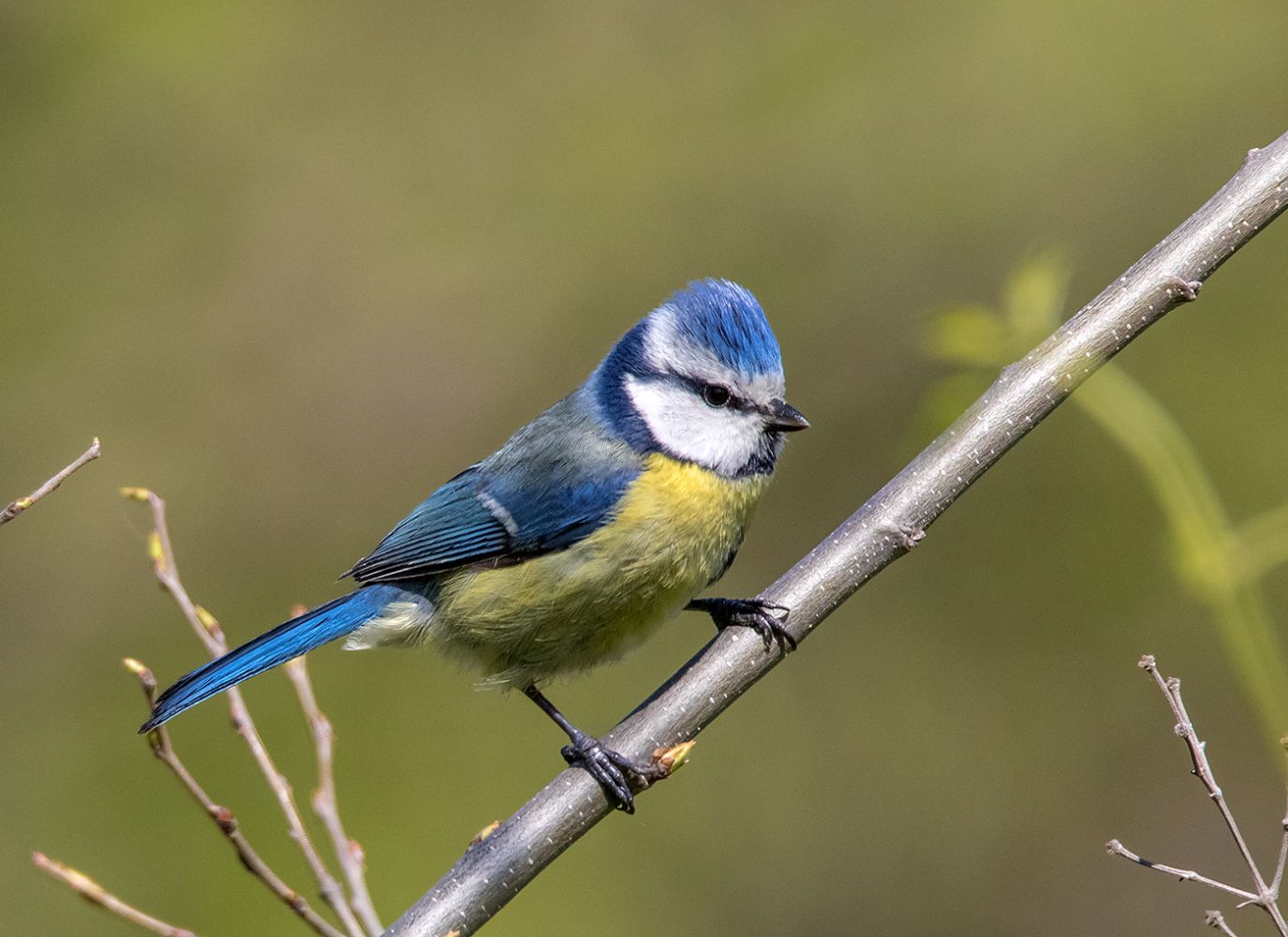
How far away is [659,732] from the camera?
219 cm

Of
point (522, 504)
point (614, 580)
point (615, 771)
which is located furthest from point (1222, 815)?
point (522, 504)

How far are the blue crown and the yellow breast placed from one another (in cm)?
25

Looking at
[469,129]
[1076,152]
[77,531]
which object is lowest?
[1076,152]

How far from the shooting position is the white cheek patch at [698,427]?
2777 millimetres

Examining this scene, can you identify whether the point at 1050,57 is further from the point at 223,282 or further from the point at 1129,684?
the point at 223,282

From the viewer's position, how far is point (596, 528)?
2.74 m

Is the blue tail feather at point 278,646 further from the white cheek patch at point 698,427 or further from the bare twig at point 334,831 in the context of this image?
the white cheek patch at point 698,427

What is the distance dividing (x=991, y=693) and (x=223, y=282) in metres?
3.06

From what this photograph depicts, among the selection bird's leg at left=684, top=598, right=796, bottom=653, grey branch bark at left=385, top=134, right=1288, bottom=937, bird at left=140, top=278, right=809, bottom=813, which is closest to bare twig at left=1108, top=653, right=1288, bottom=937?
grey branch bark at left=385, top=134, right=1288, bottom=937

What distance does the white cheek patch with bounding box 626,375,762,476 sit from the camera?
278cm

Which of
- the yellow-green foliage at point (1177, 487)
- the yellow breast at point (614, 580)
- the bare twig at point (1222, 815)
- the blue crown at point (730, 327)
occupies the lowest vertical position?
the bare twig at point (1222, 815)

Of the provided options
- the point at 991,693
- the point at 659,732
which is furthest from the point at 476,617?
the point at 991,693

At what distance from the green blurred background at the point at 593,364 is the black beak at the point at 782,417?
1043 millimetres

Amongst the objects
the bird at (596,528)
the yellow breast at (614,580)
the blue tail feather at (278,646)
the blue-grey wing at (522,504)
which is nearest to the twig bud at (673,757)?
the bird at (596,528)
